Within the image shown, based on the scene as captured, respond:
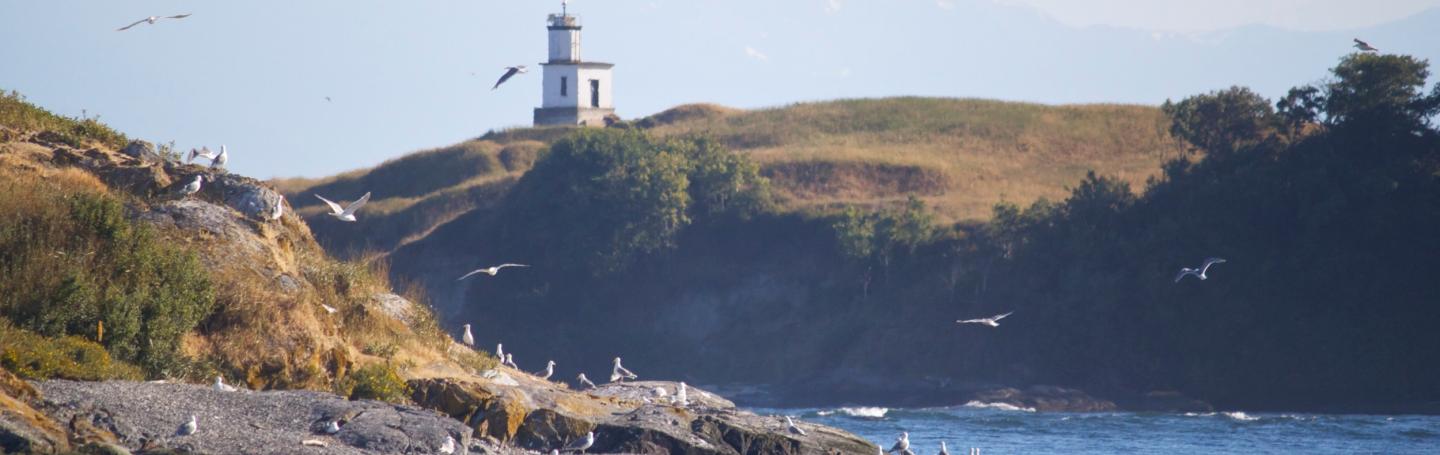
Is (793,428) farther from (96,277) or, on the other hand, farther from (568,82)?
(568,82)

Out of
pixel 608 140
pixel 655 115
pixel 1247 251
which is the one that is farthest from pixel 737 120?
pixel 1247 251

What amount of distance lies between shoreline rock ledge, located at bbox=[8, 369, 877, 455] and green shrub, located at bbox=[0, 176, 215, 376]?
174 cm

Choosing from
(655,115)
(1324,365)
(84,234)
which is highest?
(655,115)

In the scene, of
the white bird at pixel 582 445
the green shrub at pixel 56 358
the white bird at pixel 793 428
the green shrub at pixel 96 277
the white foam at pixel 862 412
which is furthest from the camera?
the white foam at pixel 862 412

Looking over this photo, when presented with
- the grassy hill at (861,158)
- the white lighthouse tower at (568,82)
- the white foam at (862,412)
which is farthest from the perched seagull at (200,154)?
the white lighthouse tower at (568,82)

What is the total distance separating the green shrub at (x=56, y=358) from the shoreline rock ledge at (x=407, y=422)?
0.45m

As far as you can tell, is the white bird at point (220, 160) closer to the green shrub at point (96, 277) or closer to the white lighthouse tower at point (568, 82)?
the green shrub at point (96, 277)

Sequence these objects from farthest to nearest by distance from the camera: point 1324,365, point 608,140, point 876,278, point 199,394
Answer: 1. point 608,140
2. point 876,278
3. point 1324,365
4. point 199,394

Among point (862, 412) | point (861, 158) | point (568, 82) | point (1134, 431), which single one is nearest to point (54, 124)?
point (1134, 431)

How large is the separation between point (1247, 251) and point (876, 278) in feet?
→ 52.7

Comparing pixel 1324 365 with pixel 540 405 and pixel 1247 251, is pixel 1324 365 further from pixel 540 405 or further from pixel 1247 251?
pixel 540 405

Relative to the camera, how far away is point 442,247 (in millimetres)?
86250

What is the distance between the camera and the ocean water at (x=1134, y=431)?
50000 mm

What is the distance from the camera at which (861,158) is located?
95.9 meters
